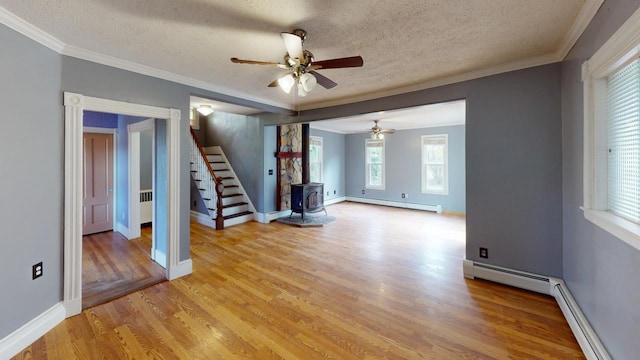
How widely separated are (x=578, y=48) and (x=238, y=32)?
270cm

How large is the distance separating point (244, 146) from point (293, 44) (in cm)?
445

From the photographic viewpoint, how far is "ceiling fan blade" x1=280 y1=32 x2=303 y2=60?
1.82 metres

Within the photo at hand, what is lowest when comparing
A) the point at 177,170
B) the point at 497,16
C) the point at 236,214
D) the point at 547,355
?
the point at 547,355

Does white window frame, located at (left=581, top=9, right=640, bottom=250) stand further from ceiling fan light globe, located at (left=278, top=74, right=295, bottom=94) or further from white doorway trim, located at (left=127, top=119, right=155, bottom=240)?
white doorway trim, located at (left=127, top=119, right=155, bottom=240)

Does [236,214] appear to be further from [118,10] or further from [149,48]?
[118,10]

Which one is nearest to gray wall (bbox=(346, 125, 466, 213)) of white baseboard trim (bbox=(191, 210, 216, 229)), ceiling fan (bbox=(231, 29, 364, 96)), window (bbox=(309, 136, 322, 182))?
window (bbox=(309, 136, 322, 182))

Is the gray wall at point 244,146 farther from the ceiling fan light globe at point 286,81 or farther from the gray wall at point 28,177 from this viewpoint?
the gray wall at point 28,177

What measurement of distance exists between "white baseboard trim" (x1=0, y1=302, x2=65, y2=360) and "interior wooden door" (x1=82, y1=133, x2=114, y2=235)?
3141 millimetres

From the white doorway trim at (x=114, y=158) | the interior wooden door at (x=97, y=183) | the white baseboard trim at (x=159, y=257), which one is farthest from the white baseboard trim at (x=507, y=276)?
the interior wooden door at (x=97, y=183)

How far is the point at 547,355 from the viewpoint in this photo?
1810mm

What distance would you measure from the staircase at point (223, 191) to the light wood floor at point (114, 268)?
4.32 ft

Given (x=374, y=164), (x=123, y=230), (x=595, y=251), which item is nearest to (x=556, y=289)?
(x=595, y=251)

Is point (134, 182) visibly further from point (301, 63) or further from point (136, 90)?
point (301, 63)

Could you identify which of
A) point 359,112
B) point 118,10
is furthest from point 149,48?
point 359,112
